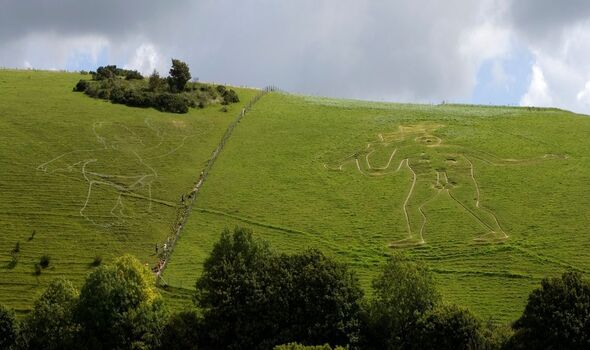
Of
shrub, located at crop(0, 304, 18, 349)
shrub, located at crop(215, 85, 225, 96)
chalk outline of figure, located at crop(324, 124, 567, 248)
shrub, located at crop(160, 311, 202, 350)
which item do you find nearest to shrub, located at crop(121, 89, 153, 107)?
shrub, located at crop(215, 85, 225, 96)

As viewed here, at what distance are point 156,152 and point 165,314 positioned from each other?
37.2 metres

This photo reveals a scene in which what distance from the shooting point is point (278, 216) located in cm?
8175

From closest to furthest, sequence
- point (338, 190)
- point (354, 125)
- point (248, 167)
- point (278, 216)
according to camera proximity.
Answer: point (278, 216)
point (338, 190)
point (248, 167)
point (354, 125)

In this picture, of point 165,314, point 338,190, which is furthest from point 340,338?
point 338,190

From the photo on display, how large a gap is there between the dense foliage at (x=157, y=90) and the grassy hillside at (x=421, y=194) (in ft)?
31.1

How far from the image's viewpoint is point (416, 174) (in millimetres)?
89188

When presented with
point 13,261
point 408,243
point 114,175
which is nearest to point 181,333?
point 13,261

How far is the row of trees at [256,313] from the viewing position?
57.1 m

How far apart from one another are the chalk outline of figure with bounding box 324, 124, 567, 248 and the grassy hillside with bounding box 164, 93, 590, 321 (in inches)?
6.4

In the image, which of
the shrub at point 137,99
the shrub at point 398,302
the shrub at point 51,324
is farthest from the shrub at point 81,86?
the shrub at point 398,302

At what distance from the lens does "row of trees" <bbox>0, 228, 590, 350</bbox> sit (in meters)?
57.1

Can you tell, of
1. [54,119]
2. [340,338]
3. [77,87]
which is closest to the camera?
[340,338]

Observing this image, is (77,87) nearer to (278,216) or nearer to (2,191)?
(2,191)

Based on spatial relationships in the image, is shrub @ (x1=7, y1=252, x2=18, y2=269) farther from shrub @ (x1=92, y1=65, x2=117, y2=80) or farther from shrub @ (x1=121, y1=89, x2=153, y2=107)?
shrub @ (x1=92, y1=65, x2=117, y2=80)
